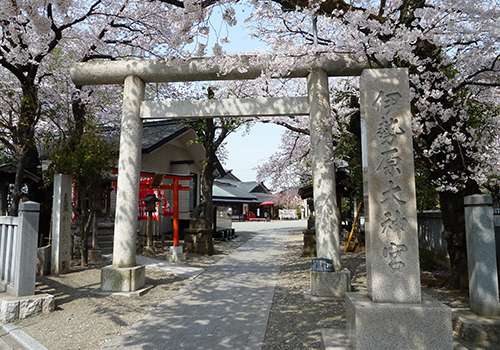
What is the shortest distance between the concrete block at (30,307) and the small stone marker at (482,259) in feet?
22.4

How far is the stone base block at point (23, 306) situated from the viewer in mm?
4906

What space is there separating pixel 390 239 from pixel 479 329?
1.90 m

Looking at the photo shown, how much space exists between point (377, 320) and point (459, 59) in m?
5.30

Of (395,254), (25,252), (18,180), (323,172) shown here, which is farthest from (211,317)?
(18,180)

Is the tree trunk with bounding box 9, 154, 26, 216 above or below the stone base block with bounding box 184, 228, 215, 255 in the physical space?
above

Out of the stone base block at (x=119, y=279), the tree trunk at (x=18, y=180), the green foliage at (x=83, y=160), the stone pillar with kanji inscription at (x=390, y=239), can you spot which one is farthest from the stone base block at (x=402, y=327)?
the tree trunk at (x=18, y=180)

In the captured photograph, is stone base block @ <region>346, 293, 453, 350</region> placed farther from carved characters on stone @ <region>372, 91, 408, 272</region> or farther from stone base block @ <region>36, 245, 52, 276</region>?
stone base block @ <region>36, 245, 52, 276</region>

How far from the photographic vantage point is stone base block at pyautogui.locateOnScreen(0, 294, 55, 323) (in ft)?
16.1

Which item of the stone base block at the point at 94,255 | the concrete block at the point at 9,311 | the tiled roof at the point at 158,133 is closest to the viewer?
the concrete block at the point at 9,311

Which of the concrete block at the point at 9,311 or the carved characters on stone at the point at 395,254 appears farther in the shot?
the concrete block at the point at 9,311

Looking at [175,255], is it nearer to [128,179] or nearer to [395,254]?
[128,179]

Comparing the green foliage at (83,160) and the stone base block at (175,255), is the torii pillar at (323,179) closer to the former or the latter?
the stone base block at (175,255)

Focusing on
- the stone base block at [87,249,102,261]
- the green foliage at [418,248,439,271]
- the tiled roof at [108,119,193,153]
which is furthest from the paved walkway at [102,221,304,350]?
the tiled roof at [108,119,193,153]

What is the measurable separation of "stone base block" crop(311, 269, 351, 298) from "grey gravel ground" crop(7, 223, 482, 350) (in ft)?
0.77
